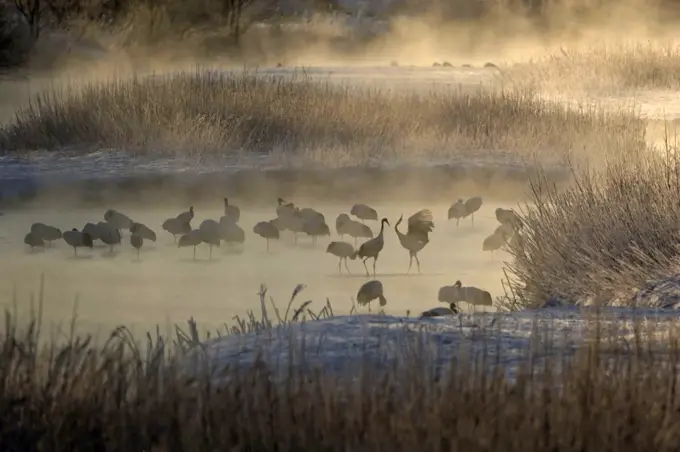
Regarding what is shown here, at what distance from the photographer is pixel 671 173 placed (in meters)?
4.98

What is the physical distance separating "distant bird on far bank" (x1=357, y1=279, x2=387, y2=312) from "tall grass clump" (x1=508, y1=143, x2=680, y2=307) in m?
0.57

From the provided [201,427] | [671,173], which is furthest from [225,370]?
[671,173]

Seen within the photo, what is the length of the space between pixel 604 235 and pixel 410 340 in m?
1.87

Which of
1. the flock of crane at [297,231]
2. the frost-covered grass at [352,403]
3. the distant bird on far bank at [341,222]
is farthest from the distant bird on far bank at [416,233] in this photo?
the frost-covered grass at [352,403]

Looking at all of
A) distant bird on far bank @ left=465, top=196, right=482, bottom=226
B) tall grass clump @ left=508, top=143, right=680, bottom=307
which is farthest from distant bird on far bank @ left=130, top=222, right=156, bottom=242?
tall grass clump @ left=508, top=143, right=680, bottom=307

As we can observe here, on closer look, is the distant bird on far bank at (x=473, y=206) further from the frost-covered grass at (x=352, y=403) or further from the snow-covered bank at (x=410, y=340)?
the frost-covered grass at (x=352, y=403)

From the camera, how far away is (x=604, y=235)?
4.74 metres

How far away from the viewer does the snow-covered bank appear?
3.03m

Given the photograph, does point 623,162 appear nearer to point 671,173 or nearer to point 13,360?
point 671,173

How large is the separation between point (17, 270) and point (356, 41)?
1.85 meters

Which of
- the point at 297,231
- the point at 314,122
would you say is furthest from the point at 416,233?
the point at 314,122

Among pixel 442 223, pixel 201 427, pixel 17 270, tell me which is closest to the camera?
pixel 201 427

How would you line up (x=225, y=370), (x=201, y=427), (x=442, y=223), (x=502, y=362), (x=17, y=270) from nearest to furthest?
1. (x=201, y=427)
2. (x=225, y=370)
3. (x=502, y=362)
4. (x=17, y=270)
5. (x=442, y=223)

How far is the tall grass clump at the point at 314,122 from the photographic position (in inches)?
210
